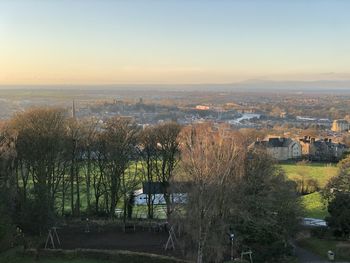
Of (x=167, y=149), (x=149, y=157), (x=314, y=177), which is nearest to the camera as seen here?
(x=167, y=149)

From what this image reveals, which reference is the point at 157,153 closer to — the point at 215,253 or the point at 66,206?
the point at 66,206

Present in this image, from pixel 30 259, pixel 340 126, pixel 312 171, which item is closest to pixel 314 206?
Result: pixel 312 171

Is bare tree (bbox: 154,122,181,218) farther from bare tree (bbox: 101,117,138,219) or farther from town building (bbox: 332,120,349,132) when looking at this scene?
town building (bbox: 332,120,349,132)

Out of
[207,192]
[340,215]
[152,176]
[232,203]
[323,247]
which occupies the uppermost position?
[207,192]

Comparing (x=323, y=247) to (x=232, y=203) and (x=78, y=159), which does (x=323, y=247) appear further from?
(x=78, y=159)

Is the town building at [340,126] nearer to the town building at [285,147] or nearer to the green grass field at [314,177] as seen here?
the town building at [285,147]

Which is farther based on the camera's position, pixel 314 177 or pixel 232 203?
pixel 314 177

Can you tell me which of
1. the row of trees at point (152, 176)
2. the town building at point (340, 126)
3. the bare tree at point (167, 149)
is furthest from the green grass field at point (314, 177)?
the town building at point (340, 126)

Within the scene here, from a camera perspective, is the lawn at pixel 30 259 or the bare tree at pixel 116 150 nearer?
the lawn at pixel 30 259

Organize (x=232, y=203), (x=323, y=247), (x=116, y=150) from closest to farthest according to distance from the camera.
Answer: (x=232, y=203)
(x=323, y=247)
(x=116, y=150)
